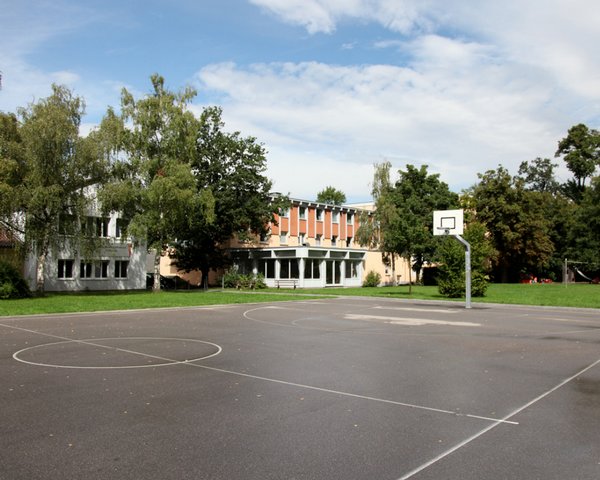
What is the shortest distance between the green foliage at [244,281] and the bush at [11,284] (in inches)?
791

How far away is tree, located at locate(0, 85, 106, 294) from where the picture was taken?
30969mm

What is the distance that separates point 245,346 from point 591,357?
776cm

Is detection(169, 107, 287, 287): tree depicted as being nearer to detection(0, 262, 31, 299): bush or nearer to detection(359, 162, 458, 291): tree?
detection(359, 162, 458, 291): tree

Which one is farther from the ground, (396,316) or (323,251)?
(323,251)

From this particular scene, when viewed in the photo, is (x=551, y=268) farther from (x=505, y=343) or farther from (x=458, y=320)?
(x=505, y=343)

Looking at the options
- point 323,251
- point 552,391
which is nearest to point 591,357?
point 552,391

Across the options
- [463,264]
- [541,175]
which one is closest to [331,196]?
[541,175]

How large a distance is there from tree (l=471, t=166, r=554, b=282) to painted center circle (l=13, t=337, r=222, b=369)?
52.9 metres

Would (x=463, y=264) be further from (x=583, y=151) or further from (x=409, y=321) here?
(x=583, y=151)

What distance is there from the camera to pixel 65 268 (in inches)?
1688

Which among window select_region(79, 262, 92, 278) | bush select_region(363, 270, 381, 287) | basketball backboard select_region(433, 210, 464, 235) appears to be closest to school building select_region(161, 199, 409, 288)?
bush select_region(363, 270, 381, 287)

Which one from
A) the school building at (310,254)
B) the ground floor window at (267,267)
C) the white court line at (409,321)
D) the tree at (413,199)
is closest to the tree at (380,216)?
the tree at (413,199)

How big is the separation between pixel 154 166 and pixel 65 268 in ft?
38.7

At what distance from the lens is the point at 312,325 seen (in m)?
17.9
